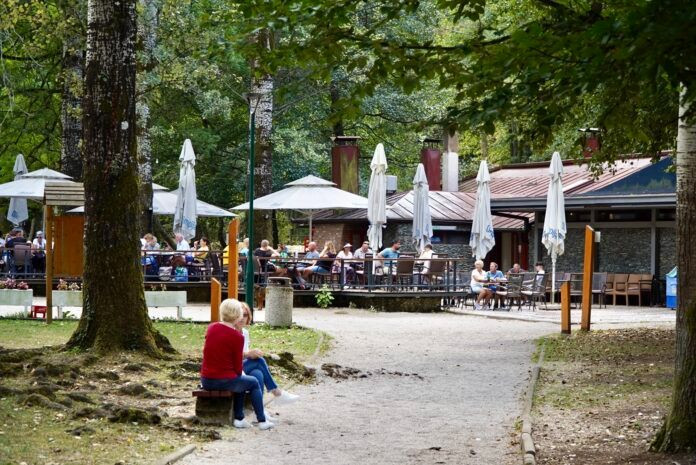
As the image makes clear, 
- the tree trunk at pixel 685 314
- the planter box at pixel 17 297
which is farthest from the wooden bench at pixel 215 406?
the planter box at pixel 17 297

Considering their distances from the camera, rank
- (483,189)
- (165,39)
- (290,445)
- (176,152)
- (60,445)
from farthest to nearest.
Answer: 1. (176,152)
2. (483,189)
3. (165,39)
4. (290,445)
5. (60,445)

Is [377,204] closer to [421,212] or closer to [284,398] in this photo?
[421,212]

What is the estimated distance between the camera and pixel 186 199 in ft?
98.4

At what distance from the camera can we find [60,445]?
30.0ft

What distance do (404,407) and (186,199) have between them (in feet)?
59.4

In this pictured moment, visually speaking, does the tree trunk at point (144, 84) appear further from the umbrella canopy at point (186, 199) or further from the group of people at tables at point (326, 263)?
the group of people at tables at point (326, 263)

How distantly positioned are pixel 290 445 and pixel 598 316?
1759 centimetres

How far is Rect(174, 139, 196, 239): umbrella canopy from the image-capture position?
30.0 metres

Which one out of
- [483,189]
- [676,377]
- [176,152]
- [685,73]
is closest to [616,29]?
[685,73]

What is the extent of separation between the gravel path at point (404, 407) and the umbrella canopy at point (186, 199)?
9.18 m

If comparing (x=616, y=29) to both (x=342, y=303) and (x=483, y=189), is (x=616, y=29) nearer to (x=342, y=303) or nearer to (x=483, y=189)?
(x=342, y=303)

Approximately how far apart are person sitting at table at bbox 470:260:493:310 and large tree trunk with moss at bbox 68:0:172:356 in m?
15.0

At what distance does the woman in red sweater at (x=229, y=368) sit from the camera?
10.8 meters

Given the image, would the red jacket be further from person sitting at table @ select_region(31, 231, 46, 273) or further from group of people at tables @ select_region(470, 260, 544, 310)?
person sitting at table @ select_region(31, 231, 46, 273)
